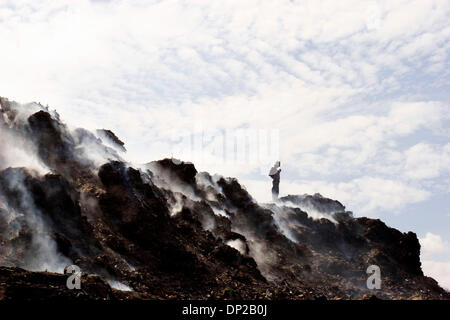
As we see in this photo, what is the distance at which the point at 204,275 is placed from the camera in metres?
42.8

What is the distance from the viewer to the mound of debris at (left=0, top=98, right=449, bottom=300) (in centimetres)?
3181

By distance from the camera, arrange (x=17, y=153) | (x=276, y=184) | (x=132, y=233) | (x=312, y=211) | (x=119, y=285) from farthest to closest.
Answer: (x=276, y=184) → (x=312, y=211) → (x=132, y=233) → (x=17, y=153) → (x=119, y=285)

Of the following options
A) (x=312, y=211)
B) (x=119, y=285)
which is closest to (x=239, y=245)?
(x=119, y=285)

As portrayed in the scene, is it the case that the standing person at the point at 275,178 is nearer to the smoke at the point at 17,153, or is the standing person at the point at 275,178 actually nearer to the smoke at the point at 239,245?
the smoke at the point at 239,245

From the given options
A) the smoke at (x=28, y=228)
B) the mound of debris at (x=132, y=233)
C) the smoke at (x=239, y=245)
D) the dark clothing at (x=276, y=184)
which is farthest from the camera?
the dark clothing at (x=276, y=184)

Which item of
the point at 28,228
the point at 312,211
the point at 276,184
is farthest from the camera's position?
the point at 276,184

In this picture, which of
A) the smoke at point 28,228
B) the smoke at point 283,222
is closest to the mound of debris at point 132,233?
the smoke at point 28,228

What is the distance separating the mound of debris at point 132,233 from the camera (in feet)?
104

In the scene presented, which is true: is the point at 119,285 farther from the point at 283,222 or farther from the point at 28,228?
the point at 283,222

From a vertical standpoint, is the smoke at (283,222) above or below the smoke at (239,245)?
above

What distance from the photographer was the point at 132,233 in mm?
42812

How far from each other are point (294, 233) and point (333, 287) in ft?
51.9

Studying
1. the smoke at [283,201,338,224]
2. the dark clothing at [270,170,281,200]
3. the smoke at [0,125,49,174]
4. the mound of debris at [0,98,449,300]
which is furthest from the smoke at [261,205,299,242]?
the smoke at [0,125,49,174]
